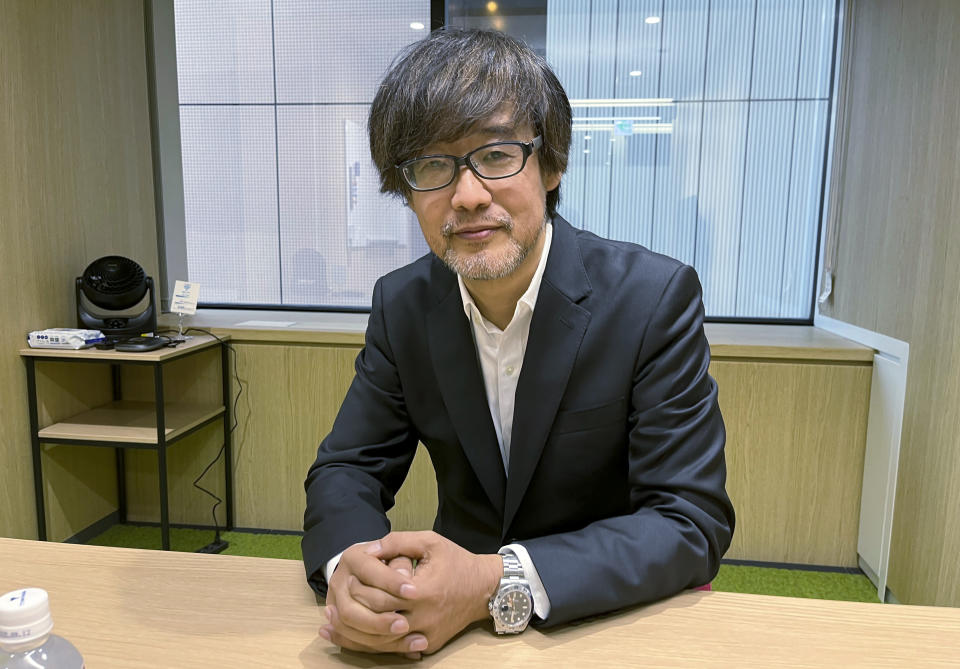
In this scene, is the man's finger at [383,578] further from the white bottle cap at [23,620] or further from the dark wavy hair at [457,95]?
the dark wavy hair at [457,95]

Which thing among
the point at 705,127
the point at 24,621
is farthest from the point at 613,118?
the point at 24,621

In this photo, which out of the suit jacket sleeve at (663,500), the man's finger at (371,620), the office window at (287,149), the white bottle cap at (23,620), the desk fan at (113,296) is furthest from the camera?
the office window at (287,149)

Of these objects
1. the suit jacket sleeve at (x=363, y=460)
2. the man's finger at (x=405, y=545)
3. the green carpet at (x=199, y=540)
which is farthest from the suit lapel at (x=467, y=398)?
the green carpet at (x=199, y=540)

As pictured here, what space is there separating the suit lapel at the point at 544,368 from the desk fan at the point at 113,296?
1788 mm

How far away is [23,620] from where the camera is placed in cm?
49

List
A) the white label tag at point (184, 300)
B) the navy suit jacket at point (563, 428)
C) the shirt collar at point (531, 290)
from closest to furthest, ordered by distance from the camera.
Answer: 1. the navy suit jacket at point (563, 428)
2. the shirt collar at point (531, 290)
3. the white label tag at point (184, 300)

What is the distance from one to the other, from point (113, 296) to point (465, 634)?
2.22 meters

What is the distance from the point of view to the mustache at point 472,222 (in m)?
1.04

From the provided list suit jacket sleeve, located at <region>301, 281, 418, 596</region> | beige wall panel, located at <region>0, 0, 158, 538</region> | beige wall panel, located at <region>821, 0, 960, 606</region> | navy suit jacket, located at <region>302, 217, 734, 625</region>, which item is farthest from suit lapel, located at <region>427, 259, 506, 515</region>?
beige wall panel, located at <region>0, 0, 158, 538</region>

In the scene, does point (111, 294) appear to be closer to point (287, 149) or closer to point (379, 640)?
point (287, 149)

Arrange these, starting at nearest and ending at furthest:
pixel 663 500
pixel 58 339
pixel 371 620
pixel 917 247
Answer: pixel 371 620, pixel 663 500, pixel 917 247, pixel 58 339

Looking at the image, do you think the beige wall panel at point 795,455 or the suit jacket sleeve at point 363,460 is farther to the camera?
the beige wall panel at point 795,455

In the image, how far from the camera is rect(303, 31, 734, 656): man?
0.94 meters

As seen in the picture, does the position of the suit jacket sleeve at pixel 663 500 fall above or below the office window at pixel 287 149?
below
